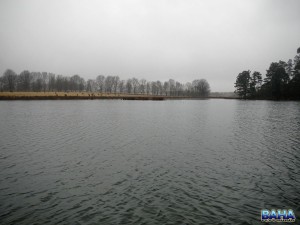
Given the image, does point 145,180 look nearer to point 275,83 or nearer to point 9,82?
point 275,83

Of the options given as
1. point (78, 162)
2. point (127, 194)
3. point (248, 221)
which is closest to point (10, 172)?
point (78, 162)

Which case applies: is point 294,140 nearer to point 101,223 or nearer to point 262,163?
point 262,163

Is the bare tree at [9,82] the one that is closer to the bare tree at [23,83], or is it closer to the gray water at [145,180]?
the bare tree at [23,83]

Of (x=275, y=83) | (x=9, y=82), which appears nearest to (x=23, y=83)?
(x=9, y=82)

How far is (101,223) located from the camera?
367 inches

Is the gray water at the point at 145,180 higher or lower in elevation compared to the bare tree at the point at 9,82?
lower

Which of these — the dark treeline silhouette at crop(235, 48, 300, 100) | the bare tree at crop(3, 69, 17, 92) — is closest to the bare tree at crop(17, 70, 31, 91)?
the bare tree at crop(3, 69, 17, 92)

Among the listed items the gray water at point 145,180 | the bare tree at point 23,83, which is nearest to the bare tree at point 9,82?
the bare tree at point 23,83

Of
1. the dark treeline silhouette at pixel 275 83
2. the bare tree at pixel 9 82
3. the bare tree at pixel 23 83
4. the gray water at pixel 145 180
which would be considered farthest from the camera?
the bare tree at pixel 23 83

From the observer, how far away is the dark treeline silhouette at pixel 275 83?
373 feet

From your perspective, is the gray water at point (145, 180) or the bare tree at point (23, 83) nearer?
the gray water at point (145, 180)

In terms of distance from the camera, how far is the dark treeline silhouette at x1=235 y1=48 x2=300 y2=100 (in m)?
114

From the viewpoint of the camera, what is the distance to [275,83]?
118m

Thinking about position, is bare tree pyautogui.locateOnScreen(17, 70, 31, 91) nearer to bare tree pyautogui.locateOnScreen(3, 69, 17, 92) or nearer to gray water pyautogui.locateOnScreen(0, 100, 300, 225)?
bare tree pyautogui.locateOnScreen(3, 69, 17, 92)
